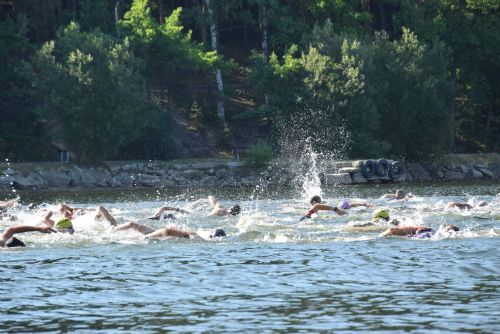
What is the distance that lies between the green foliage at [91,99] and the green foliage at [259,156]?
7.14 m

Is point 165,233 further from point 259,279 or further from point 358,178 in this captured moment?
point 358,178

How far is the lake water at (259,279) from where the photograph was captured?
16297mm

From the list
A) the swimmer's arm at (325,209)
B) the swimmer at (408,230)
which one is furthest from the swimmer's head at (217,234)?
the swimmer's arm at (325,209)

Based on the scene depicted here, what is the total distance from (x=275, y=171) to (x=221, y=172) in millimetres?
3592

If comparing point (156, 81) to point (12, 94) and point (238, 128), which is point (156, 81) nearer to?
point (238, 128)

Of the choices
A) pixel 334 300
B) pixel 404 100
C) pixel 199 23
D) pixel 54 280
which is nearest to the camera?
pixel 334 300

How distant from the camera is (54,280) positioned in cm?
2102

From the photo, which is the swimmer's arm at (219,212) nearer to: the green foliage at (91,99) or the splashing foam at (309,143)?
the green foliage at (91,99)

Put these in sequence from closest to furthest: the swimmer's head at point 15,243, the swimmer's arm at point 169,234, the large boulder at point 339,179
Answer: the swimmer's head at point 15,243, the swimmer's arm at point 169,234, the large boulder at point 339,179

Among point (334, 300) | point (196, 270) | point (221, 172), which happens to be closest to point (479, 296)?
point (334, 300)

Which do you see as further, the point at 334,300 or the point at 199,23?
the point at 199,23

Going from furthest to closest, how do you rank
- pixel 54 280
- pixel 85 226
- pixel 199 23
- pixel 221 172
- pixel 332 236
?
pixel 199 23
pixel 221 172
pixel 85 226
pixel 332 236
pixel 54 280

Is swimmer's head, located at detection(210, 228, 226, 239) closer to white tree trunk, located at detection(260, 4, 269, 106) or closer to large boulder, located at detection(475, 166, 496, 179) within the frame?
large boulder, located at detection(475, 166, 496, 179)

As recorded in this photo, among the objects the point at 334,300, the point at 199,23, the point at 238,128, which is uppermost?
the point at 199,23
